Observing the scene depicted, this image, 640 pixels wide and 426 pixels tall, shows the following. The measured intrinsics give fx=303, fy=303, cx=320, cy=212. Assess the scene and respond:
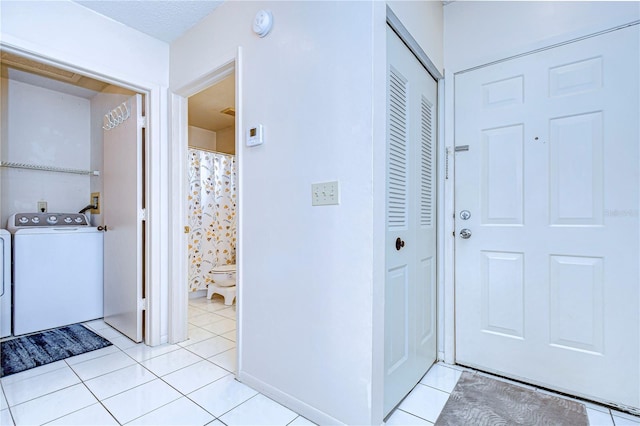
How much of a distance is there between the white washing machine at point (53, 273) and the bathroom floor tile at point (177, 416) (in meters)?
1.96

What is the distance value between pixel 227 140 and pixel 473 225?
394 centimetres

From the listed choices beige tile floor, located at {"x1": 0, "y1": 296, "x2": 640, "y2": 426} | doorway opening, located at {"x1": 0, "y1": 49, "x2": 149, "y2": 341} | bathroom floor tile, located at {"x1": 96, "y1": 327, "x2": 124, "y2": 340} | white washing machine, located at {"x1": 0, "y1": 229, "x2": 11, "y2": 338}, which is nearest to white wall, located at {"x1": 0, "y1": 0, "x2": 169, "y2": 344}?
doorway opening, located at {"x1": 0, "y1": 49, "x2": 149, "y2": 341}

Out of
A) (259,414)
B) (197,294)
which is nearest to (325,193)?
(259,414)

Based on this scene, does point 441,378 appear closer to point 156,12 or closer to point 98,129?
point 156,12

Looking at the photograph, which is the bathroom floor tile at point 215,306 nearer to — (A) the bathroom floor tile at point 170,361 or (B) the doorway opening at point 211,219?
(B) the doorway opening at point 211,219

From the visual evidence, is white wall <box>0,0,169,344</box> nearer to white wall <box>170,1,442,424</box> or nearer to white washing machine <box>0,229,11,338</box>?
white wall <box>170,1,442,424</box>

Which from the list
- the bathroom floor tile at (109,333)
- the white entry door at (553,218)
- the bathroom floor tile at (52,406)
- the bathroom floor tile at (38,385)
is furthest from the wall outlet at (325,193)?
the bathroom floor tile at (109,333)

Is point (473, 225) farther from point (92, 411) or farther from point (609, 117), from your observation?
point (92, 411)

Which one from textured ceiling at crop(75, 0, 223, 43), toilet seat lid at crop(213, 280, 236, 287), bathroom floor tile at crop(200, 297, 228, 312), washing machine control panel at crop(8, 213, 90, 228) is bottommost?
bathroom floor tile at crop(200, 297, 228, 312)

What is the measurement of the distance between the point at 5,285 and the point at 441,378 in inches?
135

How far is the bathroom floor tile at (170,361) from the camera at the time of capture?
200 cm

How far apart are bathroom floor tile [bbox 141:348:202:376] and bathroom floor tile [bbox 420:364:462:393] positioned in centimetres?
154

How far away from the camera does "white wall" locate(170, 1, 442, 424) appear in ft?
4.31

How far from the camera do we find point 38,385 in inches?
71.2
